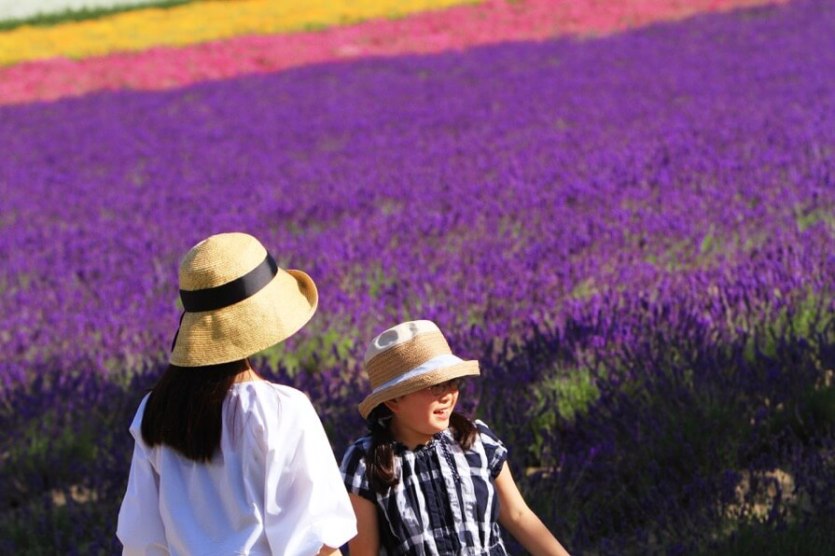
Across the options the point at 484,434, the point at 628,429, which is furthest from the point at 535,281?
the point at 484,434

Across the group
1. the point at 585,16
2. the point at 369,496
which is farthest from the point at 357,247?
the point at 585,16

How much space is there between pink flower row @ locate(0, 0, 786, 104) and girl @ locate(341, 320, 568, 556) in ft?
58.5

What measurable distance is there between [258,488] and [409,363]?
382 millimetres

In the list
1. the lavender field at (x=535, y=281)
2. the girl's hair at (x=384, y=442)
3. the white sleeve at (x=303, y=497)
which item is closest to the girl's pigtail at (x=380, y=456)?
the girl's hair at (x=384, y=442)

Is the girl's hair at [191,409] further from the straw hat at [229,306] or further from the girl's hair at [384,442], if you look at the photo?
the girl's hair at [384,442]

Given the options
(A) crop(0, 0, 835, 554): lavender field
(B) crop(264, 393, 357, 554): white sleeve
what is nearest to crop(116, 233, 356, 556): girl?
(B) crop(264, 393, 357, 554): white sleeve

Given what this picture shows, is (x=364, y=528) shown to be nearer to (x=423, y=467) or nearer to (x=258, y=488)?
(x=423, y=467)

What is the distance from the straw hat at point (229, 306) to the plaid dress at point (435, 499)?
0.38 m

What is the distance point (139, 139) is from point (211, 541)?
1149 centimetres

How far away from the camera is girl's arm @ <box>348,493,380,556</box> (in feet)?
7.86

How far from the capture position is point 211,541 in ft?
7.21

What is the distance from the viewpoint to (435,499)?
2434 millimetres

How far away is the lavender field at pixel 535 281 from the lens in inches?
138

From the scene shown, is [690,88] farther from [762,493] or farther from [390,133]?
[762,493]
